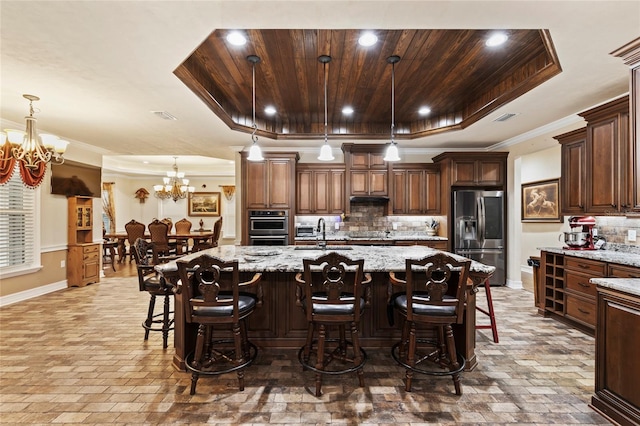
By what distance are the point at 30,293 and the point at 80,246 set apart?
1032 millimetres

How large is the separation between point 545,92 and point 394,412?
360cm

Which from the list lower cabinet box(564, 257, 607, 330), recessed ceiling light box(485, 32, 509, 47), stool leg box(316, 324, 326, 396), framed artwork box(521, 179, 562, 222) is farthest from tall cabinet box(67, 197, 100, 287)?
framed artwork box(521, 179, 562, 222)

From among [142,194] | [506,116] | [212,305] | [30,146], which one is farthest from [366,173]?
[142,194]

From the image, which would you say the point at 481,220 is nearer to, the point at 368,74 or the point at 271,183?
the point at 368,74

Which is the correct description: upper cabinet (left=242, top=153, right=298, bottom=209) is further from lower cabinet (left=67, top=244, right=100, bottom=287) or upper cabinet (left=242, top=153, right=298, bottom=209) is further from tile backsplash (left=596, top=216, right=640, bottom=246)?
tile backsplash (left=596, top=216, right=640, bottom=246)

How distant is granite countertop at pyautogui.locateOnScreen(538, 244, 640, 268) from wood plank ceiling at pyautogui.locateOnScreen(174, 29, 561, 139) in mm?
1952

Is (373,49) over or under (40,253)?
over

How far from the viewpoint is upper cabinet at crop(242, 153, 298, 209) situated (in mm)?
5656

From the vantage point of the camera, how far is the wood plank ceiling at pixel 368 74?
107 inches

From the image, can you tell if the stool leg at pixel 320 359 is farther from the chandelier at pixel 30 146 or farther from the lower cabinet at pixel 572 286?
the chandelier at pixel 30 146

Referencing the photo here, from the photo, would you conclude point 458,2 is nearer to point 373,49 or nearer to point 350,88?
point 373,49

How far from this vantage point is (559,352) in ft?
9.61

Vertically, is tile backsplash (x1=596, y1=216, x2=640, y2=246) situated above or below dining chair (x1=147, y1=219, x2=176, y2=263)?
above

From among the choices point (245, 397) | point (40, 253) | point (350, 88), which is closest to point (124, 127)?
point (40, 253)
